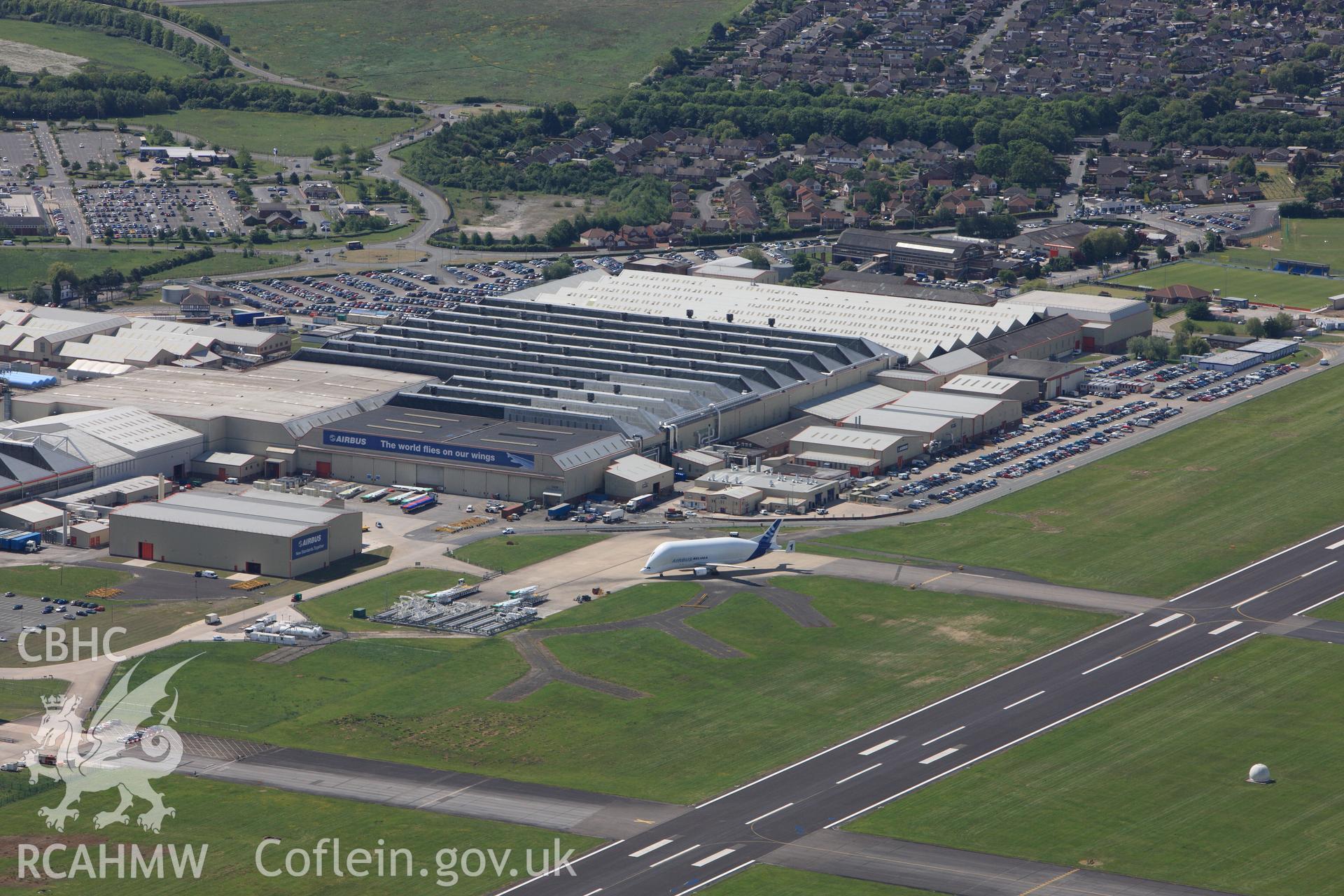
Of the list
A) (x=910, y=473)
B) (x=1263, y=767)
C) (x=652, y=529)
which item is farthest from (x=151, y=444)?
(x=1263, y=767)

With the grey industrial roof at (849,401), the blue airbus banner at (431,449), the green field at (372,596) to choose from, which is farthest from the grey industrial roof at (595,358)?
the green field at (372,596)

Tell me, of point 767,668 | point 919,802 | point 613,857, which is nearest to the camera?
point 613,857

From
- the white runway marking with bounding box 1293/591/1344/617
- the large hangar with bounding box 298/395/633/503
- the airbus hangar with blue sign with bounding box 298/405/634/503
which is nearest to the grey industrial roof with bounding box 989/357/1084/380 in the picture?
the airbus hangar with blue sign with bounding box 298/405/634/503

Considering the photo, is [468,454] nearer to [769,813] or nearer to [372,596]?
[372,596]

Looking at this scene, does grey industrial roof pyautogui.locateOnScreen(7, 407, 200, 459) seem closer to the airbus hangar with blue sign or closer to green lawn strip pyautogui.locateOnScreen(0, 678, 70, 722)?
the airbus hangar with blue sign

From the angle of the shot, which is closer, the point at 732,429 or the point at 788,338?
the point at 732,429

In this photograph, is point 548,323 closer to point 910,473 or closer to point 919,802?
point 910,473
